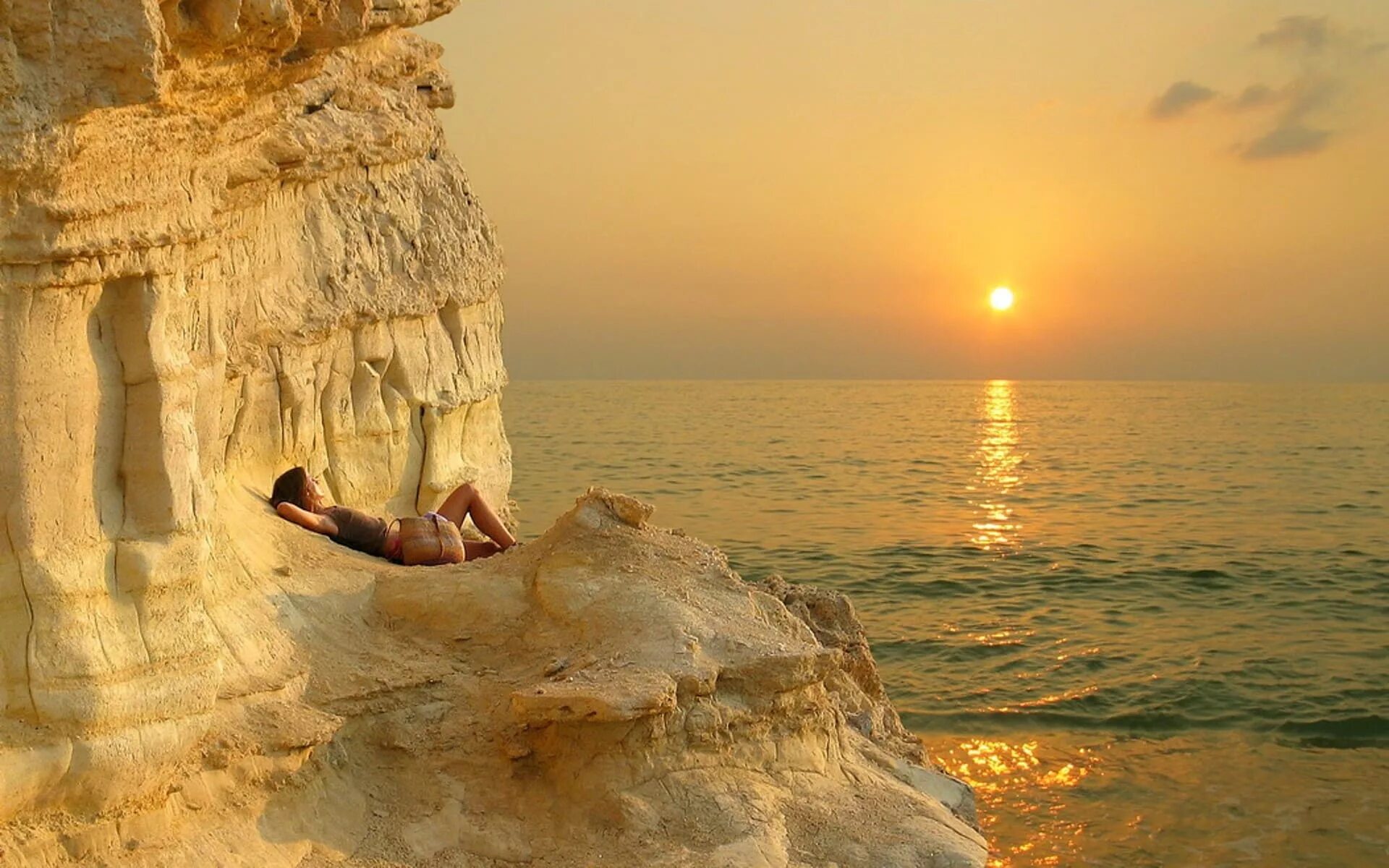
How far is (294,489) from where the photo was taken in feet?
22.1

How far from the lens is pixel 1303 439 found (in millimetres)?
42188

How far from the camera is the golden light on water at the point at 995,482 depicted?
2053 centimetres

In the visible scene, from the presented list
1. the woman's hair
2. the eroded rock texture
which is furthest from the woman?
the eroded rock texture

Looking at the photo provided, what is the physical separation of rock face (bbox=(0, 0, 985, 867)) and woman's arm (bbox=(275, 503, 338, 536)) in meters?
0.21

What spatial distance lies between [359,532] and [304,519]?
46 cm

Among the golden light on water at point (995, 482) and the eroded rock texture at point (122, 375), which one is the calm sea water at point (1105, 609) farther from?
the eroded rock texture at point (122, 375)

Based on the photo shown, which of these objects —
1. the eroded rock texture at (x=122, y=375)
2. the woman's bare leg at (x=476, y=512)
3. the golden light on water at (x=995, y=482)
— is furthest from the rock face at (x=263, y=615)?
the golden light on water at (x=995, y=482)

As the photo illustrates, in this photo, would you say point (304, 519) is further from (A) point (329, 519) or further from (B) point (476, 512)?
(B) point (476, 512)

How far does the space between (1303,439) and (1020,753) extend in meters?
37.0

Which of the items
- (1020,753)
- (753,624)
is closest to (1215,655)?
(1020,753)

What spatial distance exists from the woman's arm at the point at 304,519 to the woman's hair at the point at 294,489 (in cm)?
10

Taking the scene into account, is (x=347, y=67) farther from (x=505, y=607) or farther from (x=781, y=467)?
(x=781, y=467)

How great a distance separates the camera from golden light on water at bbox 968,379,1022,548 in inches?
808

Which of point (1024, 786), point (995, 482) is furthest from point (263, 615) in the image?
point (995, 482)
